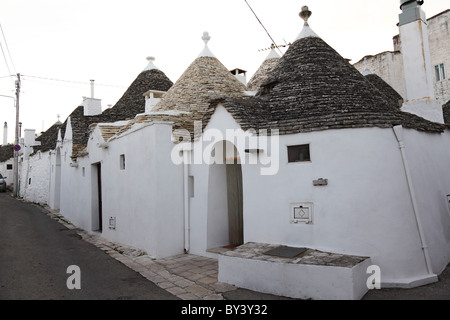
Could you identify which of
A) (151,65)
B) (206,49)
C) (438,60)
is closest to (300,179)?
(206,49)

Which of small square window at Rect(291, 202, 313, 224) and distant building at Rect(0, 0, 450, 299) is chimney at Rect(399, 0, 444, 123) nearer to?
distant building at Rect(0, 0, 450, 299)

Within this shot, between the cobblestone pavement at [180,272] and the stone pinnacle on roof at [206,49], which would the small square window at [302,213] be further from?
the stone pinnacle on roof at [206,49]

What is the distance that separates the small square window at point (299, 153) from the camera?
6387mm

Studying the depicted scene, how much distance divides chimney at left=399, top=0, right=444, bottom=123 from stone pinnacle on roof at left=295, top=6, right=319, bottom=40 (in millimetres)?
2286

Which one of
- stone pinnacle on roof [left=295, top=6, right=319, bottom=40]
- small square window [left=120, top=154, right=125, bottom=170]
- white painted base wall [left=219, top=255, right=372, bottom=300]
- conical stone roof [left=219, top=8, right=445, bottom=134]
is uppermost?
stone pinnacle on roof [left=295, top=6, right=319, bottom=40]

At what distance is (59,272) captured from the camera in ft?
22.0

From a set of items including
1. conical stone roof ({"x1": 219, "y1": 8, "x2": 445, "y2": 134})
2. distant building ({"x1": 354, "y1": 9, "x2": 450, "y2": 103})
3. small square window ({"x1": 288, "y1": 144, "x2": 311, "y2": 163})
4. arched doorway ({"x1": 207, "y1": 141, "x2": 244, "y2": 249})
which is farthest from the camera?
distant building ({"x1": 354, "y1": 9, "x2": 450, "y2": 103})

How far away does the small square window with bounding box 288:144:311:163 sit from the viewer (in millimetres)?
6387

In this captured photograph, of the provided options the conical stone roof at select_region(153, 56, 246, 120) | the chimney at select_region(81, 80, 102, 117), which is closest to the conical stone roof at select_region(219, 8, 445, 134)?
the conical stone roof at select_region(153, 56, 246, 120)

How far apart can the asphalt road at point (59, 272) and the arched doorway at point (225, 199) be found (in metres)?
2.36

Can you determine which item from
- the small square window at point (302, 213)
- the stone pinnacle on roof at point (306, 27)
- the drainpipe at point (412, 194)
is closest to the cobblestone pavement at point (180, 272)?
the small square window at point (302, 213)
